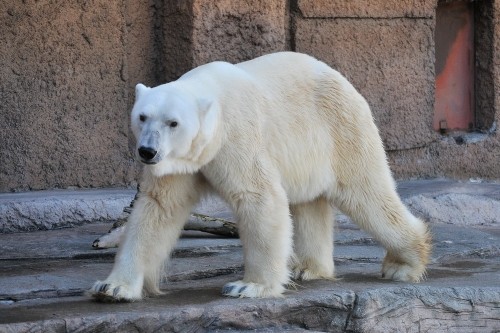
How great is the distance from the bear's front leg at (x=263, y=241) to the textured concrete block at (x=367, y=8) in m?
2.58

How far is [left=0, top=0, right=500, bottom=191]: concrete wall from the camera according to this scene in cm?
583

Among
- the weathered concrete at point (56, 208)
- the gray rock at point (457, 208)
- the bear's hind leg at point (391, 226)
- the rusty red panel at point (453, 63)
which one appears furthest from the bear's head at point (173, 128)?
the rusty red panel at point (453, 63)

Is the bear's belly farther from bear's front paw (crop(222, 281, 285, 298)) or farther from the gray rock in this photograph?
the gray rock

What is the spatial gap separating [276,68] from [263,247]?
0.79m

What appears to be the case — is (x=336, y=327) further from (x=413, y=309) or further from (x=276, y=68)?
(x=276, y=68)

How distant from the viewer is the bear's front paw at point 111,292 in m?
3.86

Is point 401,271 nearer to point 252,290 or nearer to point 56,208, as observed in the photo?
point 252,290

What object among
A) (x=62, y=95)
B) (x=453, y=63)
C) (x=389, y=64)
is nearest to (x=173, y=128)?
(x=62, y=95)

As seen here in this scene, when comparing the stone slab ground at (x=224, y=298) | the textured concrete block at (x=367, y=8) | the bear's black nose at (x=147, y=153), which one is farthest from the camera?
the textured concrete block at (x=367, y=8)

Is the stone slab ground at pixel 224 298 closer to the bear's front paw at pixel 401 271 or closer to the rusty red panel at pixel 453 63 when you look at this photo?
the bear's front paw at pixel 401 271

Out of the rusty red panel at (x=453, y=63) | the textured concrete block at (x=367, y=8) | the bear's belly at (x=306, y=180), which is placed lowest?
the bear's belly at (x=306, y=180)

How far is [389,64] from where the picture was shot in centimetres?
683

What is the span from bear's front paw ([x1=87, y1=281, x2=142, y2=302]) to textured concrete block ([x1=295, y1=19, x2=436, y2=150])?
290cm

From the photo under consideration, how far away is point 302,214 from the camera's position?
15.1 feet
